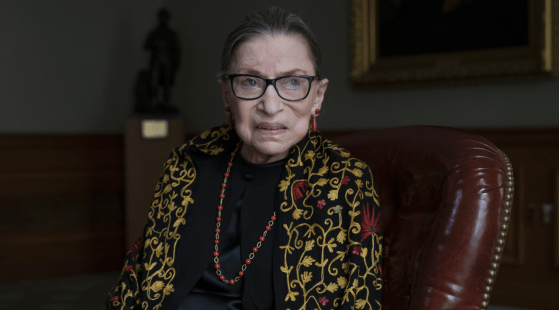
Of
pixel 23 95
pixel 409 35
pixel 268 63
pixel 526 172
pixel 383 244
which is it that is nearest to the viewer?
pixel 268 63

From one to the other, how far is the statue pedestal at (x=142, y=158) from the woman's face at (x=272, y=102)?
252cm

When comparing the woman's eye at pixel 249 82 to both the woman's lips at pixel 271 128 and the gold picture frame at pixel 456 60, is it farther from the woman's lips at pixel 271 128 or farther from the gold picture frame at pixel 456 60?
the gold picture frame at pixel 456 60

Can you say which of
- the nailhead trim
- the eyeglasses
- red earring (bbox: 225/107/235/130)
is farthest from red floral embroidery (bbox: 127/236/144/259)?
the nailhead trim

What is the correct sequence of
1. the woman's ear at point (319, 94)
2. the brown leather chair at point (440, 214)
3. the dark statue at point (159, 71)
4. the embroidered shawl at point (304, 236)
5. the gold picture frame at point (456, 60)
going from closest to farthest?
the brown leather chair at point (440, 214), the embroidered shawl at point (304, 236), the woman's ear at point (319, 94), the gold picture frame at point (456, 60), the dark statue at point (159, 71)

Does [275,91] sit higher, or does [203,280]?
[275,91]

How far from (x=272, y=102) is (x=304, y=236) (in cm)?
35

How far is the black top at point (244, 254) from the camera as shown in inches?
47.9

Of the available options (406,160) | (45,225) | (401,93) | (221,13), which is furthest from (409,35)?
(45,225)

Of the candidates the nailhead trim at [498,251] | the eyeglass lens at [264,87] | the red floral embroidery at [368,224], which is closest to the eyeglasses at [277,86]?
the eyeglass lens at [264,87]

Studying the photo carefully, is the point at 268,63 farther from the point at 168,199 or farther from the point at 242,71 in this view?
the point at 168,199

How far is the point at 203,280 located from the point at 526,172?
2.51 m

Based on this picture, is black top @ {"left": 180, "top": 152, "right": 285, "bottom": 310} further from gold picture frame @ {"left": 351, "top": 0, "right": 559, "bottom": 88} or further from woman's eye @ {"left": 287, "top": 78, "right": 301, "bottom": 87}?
gold picture frame @ {"left": 351, "top": 0, "right": 559, "bottom": 88}

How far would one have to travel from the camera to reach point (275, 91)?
3.95 feet

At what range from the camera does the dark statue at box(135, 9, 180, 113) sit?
3781 millimetres
